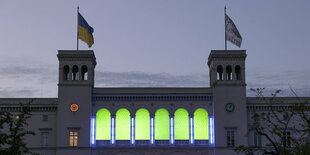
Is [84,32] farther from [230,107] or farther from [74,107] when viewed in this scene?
[230,107]

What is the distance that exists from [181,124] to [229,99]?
7417mm

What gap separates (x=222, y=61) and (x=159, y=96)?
32.3ft

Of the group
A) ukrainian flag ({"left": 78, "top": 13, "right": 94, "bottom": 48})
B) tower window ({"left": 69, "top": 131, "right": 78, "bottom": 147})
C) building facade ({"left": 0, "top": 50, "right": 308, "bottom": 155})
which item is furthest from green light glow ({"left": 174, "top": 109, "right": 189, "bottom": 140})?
ukrainian flag ({"left": 78, "top": 13, "right": 94, "bottom": 48})

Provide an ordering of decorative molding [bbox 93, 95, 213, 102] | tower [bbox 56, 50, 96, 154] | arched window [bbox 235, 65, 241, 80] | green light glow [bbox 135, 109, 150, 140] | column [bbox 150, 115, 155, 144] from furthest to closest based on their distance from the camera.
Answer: arched window [bbox 235, 65, 241, 80] → green light glow [bbox 135, 109, 150, 140] → decorative molding [bbox 93, 95, 213, 102] → column [bbox 150, 115, 155, 144] → tower [bbox 56, 50, 96, 154]

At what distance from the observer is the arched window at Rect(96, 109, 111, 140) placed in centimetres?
6925

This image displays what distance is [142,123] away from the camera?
2758 inches

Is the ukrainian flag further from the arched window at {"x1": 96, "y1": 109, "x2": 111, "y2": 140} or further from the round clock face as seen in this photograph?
the round clock face

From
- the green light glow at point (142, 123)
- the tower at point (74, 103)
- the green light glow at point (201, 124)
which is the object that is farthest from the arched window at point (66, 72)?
the green light glow at point (201, 124)

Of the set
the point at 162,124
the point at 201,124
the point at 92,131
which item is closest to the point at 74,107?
the point at 92,131

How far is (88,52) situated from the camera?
2729 inches

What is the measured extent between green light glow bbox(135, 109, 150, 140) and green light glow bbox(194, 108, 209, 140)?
21.7 ft

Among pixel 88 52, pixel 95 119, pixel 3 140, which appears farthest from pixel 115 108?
pixel 3 140

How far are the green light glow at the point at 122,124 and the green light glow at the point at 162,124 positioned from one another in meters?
3.99

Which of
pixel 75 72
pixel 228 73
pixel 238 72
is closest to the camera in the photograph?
pixel 238 72
